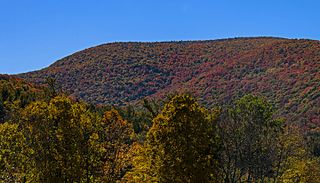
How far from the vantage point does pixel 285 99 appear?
117 metres

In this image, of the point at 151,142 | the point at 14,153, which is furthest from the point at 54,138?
the point at 151,142

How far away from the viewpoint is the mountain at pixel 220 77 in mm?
121125

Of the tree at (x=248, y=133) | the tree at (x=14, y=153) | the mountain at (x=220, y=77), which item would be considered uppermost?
the mountain at (x=220, y=77)

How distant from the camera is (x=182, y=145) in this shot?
18.1 m

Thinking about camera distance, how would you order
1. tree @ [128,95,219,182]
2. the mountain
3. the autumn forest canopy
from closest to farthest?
tree @ [128,95,219,182] < the autumn forest canopy < the mountain

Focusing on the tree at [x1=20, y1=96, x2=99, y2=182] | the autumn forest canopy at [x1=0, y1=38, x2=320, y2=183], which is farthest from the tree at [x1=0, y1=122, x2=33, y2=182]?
the tree at [x1=20, y1=96, x2=99, y2=182]

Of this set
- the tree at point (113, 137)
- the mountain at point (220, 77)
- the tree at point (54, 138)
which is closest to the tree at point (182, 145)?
the tree at point (54, 138)

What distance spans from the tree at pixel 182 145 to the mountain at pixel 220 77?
83.1 m

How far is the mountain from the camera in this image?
121m

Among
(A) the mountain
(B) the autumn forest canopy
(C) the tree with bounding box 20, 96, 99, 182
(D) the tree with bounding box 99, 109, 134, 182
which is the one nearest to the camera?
(B) the autumn forest canopy

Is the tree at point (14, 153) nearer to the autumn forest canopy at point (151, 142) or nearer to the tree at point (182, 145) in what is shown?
the autumn forest canopy at point (151, 142)

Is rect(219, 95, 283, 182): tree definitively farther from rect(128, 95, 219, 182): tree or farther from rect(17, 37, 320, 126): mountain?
rect(17, 37, 320, 126): mountain

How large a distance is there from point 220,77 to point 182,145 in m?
145

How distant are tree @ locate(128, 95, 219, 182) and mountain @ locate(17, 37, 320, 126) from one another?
8307cm
